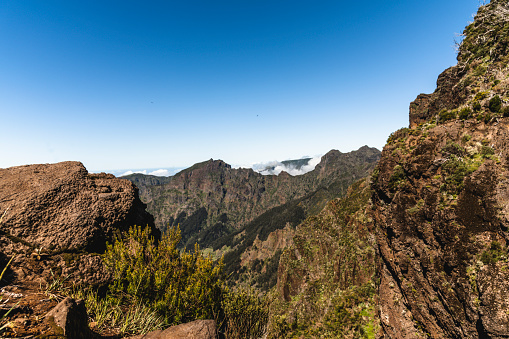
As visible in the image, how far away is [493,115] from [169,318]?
78.0 ft

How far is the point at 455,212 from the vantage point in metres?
14.4

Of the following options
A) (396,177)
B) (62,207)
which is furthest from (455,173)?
(62,207)

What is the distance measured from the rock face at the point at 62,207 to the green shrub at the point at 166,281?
202 cm

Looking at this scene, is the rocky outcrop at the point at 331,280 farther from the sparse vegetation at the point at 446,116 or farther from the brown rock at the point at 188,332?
the sparse vegetation at the point at 446,116

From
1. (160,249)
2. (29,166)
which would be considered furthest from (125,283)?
(29,166)

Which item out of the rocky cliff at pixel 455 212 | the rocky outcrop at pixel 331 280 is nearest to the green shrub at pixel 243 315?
the rocky outcrop at pixel 331 280

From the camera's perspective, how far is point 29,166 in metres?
11.6

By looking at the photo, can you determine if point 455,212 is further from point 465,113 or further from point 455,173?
point 465,113

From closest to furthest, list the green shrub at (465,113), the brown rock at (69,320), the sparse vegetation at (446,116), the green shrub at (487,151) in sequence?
the brown rock at (69,320)
the green shrub at (487,151)
the green shrub at (465,113)
the sparse vegetation at (446,116)

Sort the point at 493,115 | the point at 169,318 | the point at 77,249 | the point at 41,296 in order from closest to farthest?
the point at 41,296, the point at 169,318, the point at 77,249, the point at 493,115

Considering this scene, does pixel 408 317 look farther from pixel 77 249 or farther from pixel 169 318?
pixel 77 249

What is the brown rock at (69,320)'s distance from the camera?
191 inches

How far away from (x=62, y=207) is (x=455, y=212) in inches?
941

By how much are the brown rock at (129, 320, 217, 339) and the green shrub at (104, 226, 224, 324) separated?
1.01m
